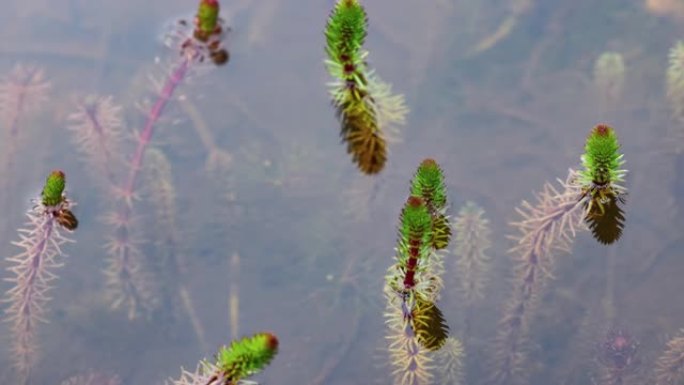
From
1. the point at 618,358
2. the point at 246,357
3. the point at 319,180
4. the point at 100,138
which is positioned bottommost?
the point at 246,357

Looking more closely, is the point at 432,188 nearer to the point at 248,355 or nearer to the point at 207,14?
the point at 248,355

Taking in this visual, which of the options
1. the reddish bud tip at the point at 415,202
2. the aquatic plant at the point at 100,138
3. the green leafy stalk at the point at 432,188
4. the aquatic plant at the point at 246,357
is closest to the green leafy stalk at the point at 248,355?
the aquatic plant at the point at 246,357

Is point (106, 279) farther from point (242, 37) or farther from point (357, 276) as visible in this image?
point (242, 37)

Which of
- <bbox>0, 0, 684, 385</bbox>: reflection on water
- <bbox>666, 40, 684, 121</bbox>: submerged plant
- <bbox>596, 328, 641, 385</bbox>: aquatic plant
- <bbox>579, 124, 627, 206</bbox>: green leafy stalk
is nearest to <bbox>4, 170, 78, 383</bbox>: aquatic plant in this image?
<bbox>0, 0, 684, 385</bbox>: reflection on water

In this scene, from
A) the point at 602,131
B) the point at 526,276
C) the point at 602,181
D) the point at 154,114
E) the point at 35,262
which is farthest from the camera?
the point at 154,114

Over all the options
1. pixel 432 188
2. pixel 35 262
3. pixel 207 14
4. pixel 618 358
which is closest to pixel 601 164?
pixel 432 188
